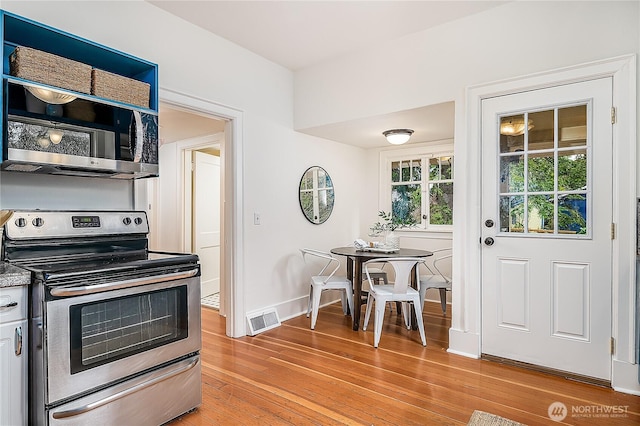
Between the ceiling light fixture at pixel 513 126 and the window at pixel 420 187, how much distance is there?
187cm

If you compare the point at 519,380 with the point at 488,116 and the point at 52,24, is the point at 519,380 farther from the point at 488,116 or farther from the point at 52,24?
the point at 52,24

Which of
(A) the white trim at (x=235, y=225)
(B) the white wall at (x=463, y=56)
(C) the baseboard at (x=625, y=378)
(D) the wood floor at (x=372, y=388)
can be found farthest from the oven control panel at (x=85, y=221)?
(C) the baseboard at (x=625, y=378)

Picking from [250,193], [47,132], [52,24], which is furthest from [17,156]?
[250,193]

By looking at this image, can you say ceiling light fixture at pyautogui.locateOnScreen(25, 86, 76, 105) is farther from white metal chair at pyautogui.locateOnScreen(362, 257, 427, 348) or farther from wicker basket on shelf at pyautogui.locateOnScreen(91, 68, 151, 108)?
white metal chair at pyautogui.locateOnScreen(362, 257, 427, 348)

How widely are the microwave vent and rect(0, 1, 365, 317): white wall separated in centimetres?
14

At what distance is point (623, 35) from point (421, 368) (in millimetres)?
2618

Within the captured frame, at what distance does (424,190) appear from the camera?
490 centimetres

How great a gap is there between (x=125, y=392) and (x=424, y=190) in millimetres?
4097

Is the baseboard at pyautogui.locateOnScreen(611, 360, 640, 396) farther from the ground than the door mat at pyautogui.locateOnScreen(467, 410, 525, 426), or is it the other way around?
the baseboard at pyautogui.locateOnScreen(611, 360, 640, 396)

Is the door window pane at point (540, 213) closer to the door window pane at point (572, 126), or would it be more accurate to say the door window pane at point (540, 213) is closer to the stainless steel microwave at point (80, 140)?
the door window pane at point (572, 126)

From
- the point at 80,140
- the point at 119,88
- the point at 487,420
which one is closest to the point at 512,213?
the point at 487,420

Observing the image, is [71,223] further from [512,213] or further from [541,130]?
[541,130]

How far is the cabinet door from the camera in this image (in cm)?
151

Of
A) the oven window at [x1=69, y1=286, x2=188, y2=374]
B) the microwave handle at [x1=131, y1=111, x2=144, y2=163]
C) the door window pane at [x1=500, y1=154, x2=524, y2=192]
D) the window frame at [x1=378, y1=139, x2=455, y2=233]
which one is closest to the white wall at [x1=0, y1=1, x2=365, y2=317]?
the microwave handle at [x1=131, y1=111, x2=144, y2=163]
